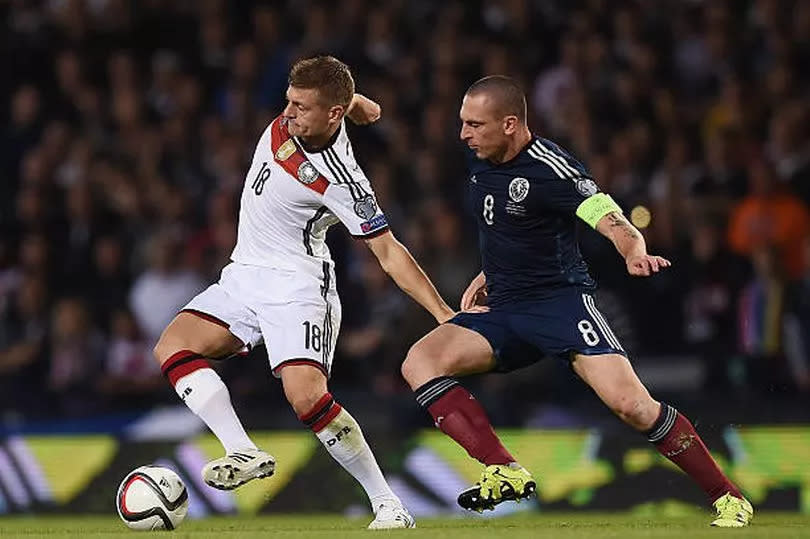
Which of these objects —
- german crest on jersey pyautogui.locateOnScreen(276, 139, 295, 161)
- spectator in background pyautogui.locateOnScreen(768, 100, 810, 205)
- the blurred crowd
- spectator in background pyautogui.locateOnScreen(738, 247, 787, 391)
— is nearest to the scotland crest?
german crest on jersey pyautogui.locateOnScreen(276, 139, 295, 161)

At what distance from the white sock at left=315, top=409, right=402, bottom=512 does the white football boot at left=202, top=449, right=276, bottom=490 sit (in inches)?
16.3

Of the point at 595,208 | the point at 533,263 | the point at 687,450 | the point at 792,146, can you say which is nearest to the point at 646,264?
the point at 595,208

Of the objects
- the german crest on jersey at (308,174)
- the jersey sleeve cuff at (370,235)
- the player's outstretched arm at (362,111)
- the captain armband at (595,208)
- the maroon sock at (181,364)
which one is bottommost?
the maroon sock at (181,364)

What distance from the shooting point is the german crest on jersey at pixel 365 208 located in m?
7.94

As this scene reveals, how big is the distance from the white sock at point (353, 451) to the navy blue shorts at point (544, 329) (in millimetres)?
688

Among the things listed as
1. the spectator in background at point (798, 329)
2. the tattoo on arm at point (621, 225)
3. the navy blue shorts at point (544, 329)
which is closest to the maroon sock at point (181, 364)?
the navy blue shorts at point (544, 329)

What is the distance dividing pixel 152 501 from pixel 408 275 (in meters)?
1.55

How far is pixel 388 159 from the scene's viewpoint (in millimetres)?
12961

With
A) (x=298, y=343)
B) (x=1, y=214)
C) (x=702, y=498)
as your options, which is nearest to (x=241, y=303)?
(x=298, y=343)

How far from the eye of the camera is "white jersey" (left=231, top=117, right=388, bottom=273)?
7.98 meters

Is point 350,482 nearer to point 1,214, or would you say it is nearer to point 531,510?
point 531,510

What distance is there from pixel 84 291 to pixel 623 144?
162 inches

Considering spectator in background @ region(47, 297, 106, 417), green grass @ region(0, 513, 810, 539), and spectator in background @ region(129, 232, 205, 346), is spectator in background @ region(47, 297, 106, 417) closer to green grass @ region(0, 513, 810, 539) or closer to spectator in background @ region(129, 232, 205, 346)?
spectator in background @ region(129, 232, 205, 346)

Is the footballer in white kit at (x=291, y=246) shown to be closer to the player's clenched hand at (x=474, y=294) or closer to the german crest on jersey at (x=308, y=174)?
the german crest on jersey at (x=308, y=174)
